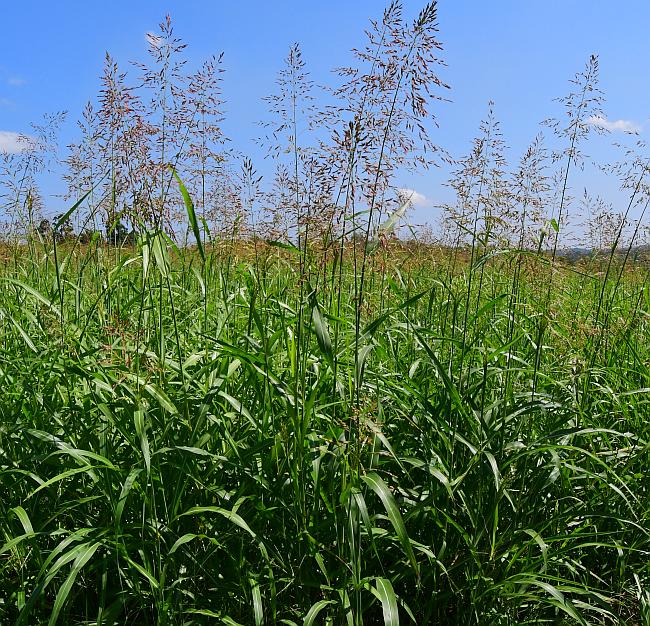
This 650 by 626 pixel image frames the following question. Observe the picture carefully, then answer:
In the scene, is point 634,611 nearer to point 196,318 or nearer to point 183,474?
point 183,474

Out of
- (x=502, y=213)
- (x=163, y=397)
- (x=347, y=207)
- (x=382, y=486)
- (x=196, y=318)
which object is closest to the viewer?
(x=382, y=486)

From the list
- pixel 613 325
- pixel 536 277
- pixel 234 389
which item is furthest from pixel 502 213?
pixel 234 389

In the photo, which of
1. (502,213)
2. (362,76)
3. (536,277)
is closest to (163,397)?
(362,76)

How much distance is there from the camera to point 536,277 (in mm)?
2686

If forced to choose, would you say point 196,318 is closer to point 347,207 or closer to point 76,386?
point 76,386

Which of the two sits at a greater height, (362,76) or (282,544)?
(362,76)

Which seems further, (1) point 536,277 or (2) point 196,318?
(2) point 196,318

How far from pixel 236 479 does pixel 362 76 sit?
1401mm

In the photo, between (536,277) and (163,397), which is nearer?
(163,397)

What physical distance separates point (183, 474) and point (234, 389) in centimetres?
44

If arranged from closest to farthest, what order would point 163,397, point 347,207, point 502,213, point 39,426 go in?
point 163,397, point 347,207, point 39,426, point 502,213

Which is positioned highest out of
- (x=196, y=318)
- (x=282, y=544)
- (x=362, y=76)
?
(x=362, y=76)

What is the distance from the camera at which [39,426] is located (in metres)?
2.40

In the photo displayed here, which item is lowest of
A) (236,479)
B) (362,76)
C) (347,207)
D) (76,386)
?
(236,479)
